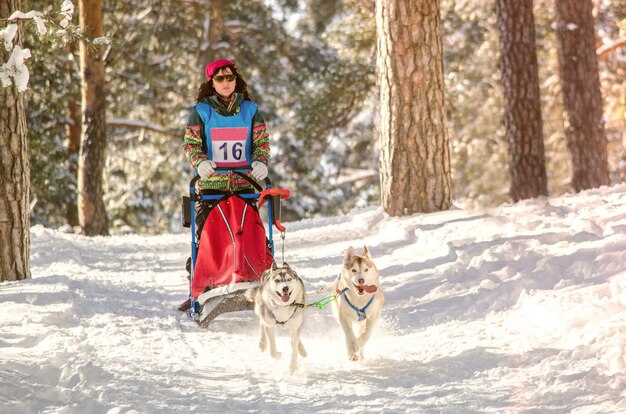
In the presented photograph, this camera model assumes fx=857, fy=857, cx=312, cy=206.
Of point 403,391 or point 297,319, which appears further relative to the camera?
point 297,319

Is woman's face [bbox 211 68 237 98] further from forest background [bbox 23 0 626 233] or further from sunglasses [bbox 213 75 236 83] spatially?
forest background [bbox 23 0 626 233]

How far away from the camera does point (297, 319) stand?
20.4 feet

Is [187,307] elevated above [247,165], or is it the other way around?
[247,165]

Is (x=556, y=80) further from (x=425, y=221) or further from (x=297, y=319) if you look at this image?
(x=297, y=319)

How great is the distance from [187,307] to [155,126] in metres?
17.8

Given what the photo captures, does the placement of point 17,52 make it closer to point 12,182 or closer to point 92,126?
point 12,182

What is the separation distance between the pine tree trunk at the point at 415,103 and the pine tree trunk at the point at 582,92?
14.9 feet

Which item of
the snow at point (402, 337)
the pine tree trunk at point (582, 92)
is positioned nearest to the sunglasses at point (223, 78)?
the snow at point (402, 337)

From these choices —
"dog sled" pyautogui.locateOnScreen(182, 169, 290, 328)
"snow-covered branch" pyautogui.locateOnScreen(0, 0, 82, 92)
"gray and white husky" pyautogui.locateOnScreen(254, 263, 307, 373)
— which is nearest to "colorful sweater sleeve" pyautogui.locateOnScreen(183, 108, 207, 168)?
"dog sled" pyautogui.locateOnScreen(182, 169, 290, 328)

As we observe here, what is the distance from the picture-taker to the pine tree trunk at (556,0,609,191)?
15672mm

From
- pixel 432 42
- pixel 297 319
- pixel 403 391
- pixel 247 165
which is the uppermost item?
pixel 432 42

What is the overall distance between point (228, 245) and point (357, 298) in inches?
70.4

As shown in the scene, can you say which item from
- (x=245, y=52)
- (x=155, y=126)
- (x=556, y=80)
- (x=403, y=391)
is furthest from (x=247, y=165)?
(x=245, y=52)

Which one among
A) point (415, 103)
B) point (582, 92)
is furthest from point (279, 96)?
point (415, 103)
